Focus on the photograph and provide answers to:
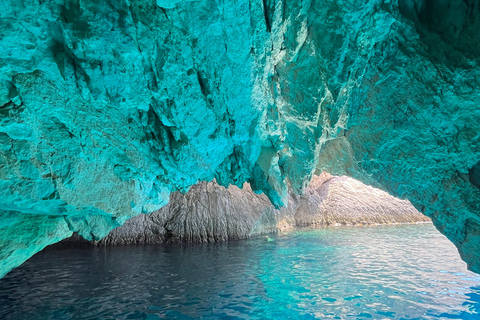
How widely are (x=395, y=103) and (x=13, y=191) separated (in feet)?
29.3

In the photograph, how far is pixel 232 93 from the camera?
6383 mm

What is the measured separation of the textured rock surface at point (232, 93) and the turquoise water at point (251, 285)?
2.07 meters

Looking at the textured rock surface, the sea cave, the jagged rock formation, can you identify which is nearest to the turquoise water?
the sea cave

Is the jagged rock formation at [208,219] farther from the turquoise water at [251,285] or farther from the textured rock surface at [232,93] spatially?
the textured rock surface at [232,93]

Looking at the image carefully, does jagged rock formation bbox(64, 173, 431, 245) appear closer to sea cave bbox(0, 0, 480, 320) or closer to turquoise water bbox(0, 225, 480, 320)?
turquoise water bbox(0, 225, 480, 320)

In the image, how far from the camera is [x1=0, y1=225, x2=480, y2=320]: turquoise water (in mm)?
6844

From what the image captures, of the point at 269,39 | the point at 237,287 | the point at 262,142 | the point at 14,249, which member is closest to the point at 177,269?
the point at 237,287

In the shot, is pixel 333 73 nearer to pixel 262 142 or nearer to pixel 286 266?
pixel 262 142

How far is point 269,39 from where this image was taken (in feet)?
18.7

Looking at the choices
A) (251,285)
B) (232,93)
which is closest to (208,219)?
(251,285)

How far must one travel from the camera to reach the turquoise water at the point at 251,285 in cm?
684

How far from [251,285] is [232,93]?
6.27 metres

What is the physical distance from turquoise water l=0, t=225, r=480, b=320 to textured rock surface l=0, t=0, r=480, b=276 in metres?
2.07

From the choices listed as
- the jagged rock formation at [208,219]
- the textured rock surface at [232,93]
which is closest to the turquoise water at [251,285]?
the textured rock surface at [232,93]
